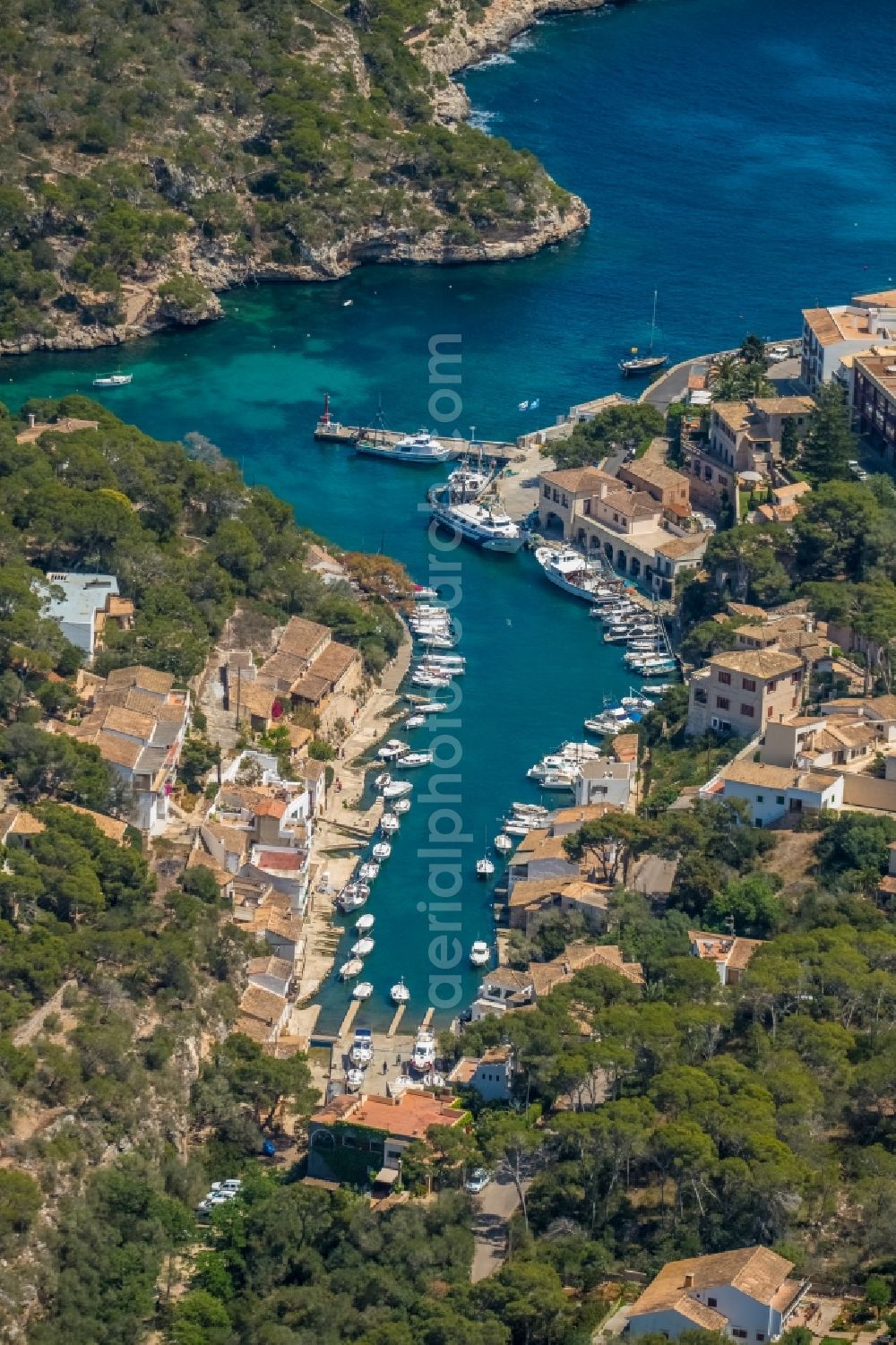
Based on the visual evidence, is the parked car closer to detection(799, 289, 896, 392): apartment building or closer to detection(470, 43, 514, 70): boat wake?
detection(799, 289, 896, 392): apartment building

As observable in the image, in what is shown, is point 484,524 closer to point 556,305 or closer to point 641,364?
point 641,364

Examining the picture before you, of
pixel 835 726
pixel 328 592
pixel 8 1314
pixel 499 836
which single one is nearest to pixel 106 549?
pixel 328 592

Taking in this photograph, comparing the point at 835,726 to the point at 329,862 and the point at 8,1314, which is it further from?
the point at 8,1314

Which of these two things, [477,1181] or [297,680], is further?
[297,680]

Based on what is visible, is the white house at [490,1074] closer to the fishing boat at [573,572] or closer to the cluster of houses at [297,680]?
the cluster of houses at [297,680]

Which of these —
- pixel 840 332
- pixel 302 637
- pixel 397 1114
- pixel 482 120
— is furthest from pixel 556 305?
pixel 397 1114

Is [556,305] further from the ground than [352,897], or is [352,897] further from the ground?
[556,305]
